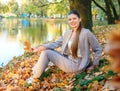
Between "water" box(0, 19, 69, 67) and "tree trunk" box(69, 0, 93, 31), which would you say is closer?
"tree trunk" box(69, 0, 93, 31)

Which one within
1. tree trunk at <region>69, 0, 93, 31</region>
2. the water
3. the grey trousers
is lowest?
the water

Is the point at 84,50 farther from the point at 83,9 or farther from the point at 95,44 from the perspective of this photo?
the point at 83,9

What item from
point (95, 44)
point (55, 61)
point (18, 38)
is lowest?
point (18, 38)

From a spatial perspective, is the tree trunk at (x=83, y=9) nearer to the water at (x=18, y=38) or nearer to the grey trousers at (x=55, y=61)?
the water at (x=18, y=38)

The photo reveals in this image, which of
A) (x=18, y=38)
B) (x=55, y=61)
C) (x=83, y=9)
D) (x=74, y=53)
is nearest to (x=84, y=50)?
(x=74, y=53)

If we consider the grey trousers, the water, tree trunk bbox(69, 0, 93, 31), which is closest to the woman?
the grey trousers

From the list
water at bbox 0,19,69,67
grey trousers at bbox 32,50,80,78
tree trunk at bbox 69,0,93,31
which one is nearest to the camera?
grey trousers at bbox 32,50,80,78

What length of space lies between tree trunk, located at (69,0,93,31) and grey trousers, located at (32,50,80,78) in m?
5.14

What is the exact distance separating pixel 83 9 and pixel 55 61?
209 inches

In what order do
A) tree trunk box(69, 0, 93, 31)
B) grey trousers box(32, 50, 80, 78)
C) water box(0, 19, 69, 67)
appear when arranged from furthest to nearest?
water box(0, 19, 69, 67), tree trunk box(69, 0, 93, 31), grey trousers box(32, 50, 80, 78)

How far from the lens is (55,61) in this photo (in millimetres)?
5867

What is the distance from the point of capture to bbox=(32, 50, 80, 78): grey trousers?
567cm

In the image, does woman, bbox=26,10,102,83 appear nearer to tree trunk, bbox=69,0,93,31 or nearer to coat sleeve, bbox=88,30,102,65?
coat sleeve, bbox=88,30,102,65

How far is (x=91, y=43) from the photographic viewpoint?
576 centimetres
